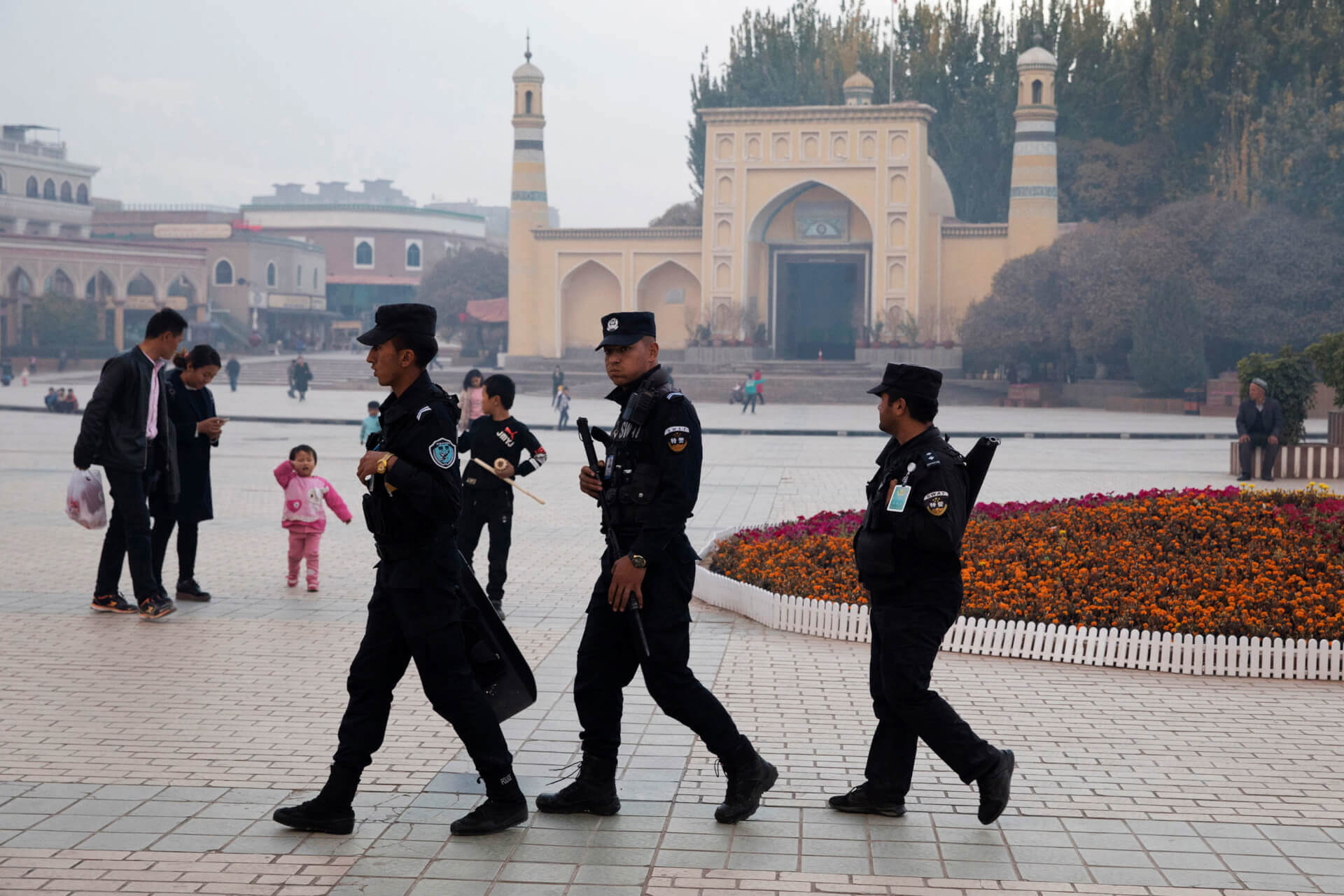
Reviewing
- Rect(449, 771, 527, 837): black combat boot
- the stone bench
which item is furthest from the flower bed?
the stone bench

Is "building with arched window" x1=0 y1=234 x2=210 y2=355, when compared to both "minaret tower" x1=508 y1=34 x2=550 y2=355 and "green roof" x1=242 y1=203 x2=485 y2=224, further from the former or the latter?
"minaret tower" x1=508 y1=34 x2=550 y2=355

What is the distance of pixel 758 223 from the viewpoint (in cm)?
4853

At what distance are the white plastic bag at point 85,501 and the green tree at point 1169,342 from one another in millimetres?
33581

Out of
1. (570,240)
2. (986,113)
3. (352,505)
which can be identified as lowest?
(352,505)

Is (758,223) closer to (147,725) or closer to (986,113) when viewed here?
(986,113)

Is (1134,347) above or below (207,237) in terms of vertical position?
below

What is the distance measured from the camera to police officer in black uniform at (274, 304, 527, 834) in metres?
4.43

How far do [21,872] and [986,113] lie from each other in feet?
179

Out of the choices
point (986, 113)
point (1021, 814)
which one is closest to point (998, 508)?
point (1021, 814)

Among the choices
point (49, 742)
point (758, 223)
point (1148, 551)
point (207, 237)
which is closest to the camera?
point (49, 742)

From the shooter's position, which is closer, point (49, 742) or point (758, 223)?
point (49, 742)

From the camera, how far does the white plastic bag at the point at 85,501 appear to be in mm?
7832

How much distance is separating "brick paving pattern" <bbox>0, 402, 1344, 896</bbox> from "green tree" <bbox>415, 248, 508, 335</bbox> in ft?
167

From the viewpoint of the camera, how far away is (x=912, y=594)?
15.1 ft
